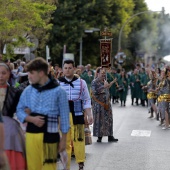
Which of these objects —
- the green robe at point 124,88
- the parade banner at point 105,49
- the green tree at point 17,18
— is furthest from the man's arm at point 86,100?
the green robe at point 124,88

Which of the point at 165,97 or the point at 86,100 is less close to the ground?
the point at 86,100

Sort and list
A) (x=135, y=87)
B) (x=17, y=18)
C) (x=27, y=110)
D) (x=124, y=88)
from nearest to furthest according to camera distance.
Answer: (x=27, y=110) → (x=17, y=18) → (x=124, y=88) → (x=135, y=87)

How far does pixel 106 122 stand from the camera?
15.7m

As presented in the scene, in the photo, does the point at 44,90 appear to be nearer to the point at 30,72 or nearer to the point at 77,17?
the point at 30,72

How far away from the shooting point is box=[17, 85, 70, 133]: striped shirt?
7359 mm

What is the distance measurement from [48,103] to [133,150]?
6.96 m

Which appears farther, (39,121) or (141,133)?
(141,133)

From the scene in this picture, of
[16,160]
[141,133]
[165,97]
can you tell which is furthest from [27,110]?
[165,97]

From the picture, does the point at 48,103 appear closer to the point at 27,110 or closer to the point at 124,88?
the point at 27,110

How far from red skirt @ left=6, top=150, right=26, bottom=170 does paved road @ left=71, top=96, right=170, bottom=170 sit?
4188mm

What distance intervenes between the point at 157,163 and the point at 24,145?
517 centimetres

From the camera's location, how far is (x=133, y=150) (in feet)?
46.2

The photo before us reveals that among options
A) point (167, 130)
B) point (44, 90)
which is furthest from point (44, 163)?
point (167, 130)

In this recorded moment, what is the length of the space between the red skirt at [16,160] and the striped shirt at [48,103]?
1.21 ft
